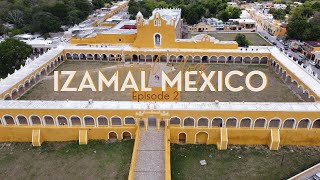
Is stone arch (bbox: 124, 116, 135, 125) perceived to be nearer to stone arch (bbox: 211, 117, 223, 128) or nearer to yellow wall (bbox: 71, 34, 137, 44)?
stone arch (bbox: 211, 117, 223, 128)

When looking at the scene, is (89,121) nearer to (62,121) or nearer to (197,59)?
(62,121)

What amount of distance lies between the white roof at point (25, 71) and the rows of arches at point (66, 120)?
473cm

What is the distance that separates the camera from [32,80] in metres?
31.5

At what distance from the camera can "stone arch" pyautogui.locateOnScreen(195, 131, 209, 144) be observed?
69.7ft

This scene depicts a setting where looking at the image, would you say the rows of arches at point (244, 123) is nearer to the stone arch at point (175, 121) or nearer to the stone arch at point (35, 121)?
the stone arch at point (175, 121)

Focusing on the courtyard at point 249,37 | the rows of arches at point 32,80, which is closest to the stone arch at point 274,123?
the rows of arches at point 32,80

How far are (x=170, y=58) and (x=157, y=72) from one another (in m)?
4.87

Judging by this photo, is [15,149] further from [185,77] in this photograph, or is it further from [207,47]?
[207,47]

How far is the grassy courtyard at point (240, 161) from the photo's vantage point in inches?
724

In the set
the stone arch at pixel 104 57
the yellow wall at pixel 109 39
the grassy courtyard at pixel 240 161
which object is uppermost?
the yellow wall at pixel 109 39

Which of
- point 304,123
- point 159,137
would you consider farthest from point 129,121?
point 304,123

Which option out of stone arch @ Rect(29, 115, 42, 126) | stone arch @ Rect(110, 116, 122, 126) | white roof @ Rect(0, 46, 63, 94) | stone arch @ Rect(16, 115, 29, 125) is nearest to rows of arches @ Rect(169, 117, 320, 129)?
stone arch @ Rect(110, 116, 122, 126)

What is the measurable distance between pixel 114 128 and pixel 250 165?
32.7 feet

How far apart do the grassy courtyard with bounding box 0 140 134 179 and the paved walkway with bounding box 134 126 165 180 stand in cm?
119
